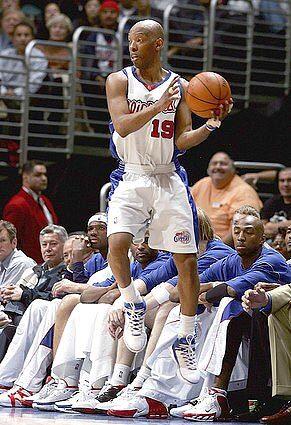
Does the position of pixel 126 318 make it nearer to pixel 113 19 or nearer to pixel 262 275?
pixel 262 275

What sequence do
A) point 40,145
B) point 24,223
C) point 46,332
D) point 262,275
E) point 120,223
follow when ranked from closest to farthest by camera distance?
point 120,223 < point 262,275 < point 46,332 < point 24,223 < point 40,145

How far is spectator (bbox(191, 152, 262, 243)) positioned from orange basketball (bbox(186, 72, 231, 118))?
13.7 feet

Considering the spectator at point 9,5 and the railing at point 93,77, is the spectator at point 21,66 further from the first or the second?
the spectator at point 9,5

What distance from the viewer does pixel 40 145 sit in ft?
42.3

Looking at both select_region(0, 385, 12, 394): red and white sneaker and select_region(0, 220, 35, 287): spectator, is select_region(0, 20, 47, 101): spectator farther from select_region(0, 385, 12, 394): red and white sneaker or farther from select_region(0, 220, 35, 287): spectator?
select_region(0, 385, 12, 394): red and white sneaker

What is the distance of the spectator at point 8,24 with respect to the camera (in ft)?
44.3

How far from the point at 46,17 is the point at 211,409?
7.77m

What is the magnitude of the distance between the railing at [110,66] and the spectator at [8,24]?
561mm

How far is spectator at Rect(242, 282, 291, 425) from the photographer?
702 cm

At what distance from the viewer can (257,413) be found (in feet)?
24.3

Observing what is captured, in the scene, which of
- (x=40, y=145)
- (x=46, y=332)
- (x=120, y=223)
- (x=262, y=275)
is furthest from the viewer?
(x=40, y=145)

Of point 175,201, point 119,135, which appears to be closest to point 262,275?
point 175,201

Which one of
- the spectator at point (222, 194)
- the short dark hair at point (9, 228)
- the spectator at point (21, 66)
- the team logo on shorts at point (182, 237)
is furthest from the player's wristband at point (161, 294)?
the spectator at point (21, 66)

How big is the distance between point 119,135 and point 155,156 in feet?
0.89
